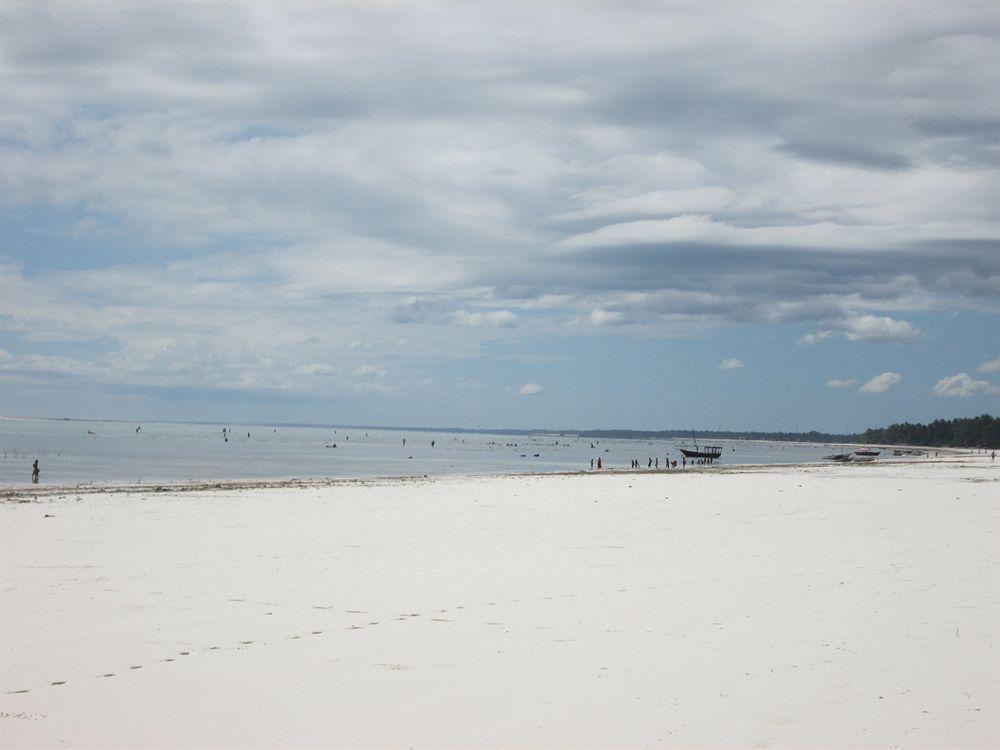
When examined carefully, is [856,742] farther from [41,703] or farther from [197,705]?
[41,703]

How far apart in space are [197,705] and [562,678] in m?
3.05

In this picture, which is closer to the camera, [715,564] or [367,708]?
[367,708]

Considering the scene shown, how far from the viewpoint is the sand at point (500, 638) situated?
6797 millimetres

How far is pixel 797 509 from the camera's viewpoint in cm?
2520

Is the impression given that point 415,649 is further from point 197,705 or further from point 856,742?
point 856,742

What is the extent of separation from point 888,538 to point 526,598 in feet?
32.2

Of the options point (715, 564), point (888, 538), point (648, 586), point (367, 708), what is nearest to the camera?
point (367, 708)

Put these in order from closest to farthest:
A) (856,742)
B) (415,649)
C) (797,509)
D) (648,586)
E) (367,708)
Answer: (856,742) < (367,708) < (415,649) < (648,586) < (797,509)

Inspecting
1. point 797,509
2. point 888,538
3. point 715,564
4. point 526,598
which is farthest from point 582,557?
point 797,509

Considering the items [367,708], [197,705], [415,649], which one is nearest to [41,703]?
[197,705]

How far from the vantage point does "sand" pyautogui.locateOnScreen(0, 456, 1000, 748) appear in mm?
6797

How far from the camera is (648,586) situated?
12.1m

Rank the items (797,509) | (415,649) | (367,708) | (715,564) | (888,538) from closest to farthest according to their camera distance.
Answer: (367,708) < (415,649) < (715,564) < (888,538) < (797,509)

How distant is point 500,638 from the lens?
30.3 ft
